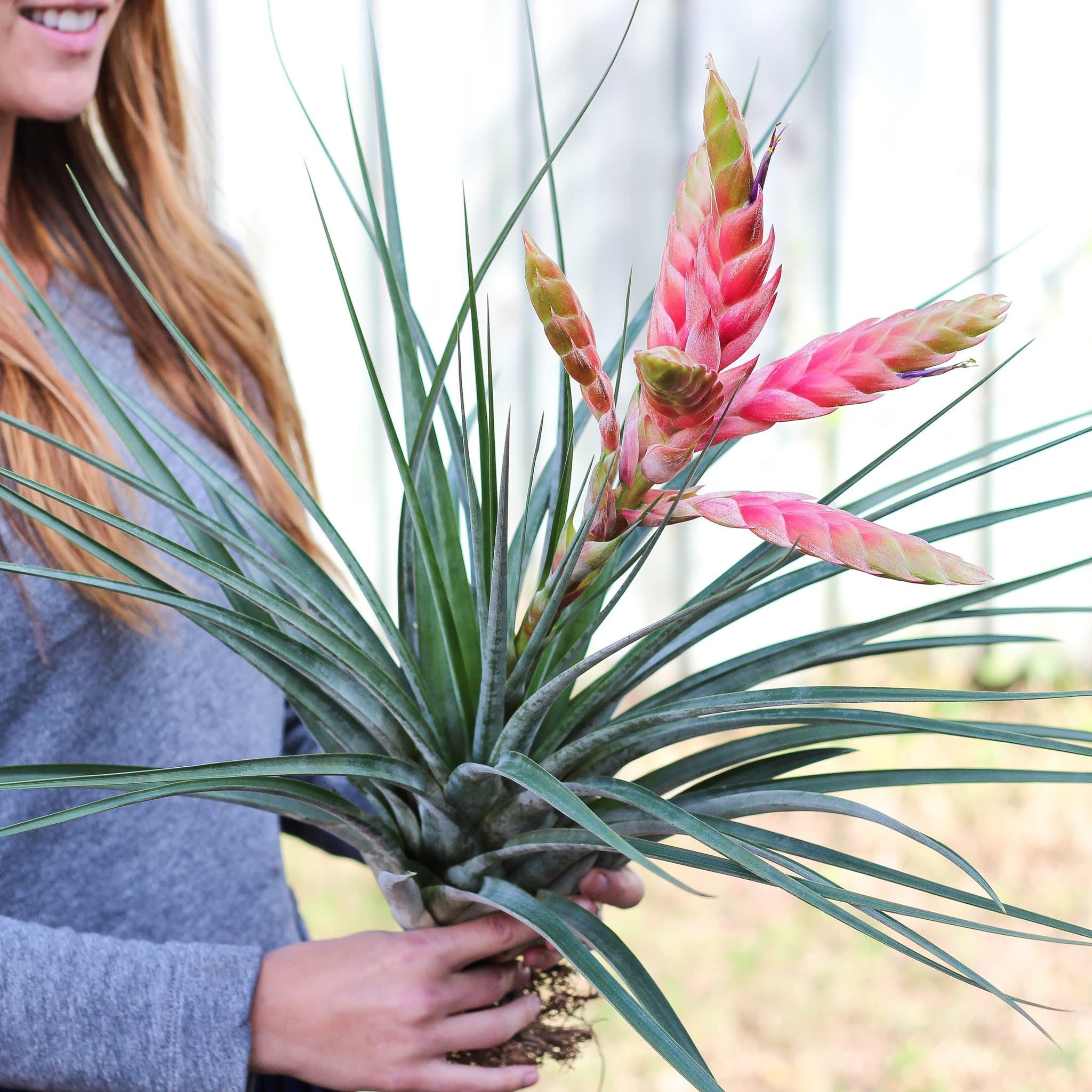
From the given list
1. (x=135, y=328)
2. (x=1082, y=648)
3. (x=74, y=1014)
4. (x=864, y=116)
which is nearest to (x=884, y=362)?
(x=74, y=1014)

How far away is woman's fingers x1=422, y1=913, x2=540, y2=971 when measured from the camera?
0.50 m

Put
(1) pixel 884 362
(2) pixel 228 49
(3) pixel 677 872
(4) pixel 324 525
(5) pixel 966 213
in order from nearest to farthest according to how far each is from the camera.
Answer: (1) pixel 884 362, (4) pixel 324 525, (2) pixel 228 49, (3) pixel 677 872, (5) pixel 966 213

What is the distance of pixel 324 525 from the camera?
18.6 inches

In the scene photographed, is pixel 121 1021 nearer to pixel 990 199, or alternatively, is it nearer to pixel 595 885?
pixel 595 885

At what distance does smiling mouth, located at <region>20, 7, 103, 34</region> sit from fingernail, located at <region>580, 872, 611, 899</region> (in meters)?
0.57

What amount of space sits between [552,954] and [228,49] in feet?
5.89

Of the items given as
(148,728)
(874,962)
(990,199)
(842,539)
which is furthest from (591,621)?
(990,199)

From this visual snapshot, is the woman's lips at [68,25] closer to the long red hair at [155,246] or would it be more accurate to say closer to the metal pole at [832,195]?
the long red hair at [155,246]

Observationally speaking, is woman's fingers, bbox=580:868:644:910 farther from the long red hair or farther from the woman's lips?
the woman's lips

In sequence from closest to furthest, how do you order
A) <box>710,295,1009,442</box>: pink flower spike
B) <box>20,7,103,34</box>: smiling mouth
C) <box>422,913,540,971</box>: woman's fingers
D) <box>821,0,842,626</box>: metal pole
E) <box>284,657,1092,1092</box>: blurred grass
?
<box>710,295,1009,442</box>: pink flower spike → <box>422,913,540,971</box>: woman's fingers → <box>20,7,103,34</box>: smiling mouth → <box>284,657,1092,1092</box>: blurred grass → <box>821,0,842,626</box>: metal pole

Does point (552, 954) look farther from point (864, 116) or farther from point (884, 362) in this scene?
point (864, 116)

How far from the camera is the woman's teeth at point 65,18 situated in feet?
2.08

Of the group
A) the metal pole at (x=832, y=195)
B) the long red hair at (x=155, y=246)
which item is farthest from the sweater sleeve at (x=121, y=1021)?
the metal pole at (x=832, y=195)

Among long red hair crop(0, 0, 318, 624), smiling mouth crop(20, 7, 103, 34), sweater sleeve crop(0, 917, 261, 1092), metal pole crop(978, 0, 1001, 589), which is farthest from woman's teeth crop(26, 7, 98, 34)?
metal pole crop(978, 0, 1001, 589)
